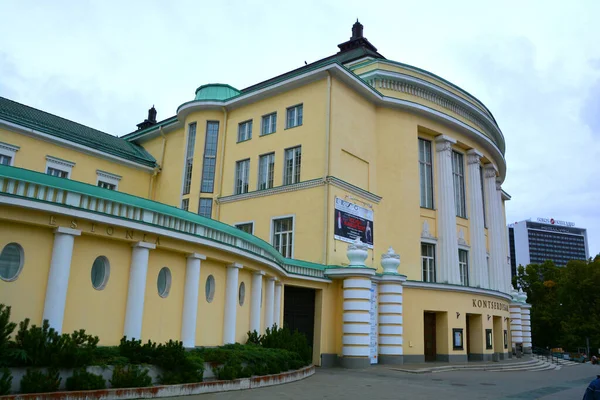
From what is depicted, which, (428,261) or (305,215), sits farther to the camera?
(428,261)

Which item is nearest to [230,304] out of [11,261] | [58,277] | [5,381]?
[58,277]

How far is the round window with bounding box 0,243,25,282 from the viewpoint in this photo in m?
10.4

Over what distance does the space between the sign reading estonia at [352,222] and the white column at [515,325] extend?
19.3m

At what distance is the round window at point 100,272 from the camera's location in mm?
12055

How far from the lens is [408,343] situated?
2730cm

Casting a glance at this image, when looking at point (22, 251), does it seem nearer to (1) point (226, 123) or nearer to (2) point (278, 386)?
(2) point (278, 386)

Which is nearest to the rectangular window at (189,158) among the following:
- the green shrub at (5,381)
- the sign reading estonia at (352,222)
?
the sign reading estonia at (352,222)

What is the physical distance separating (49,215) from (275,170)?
18248 millimetres

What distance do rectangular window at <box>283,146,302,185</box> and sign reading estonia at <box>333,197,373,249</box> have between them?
2982mm

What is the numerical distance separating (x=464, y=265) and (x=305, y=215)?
531 inches

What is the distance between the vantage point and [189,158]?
32.9m

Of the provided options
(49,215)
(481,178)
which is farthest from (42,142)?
(481,178)

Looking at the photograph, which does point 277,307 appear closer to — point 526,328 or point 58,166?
point 58,166

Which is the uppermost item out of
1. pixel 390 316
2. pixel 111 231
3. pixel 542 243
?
pixel 542 243
